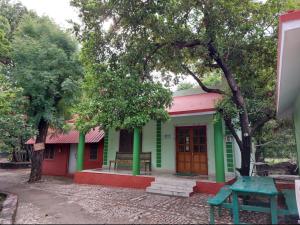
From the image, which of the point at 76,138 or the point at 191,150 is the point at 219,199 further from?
the point at 76,138

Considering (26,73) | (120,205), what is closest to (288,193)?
(120,205)

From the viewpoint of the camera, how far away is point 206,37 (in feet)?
21.3

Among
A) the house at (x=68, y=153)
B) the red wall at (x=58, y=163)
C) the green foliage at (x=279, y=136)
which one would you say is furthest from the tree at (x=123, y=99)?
the red wall at (x=58, y=163)

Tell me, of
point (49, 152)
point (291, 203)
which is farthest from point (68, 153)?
point (291, 203)

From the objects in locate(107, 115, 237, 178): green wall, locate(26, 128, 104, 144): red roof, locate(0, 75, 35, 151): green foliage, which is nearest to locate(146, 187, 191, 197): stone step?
locate(107, 115, 237, 178): green wall

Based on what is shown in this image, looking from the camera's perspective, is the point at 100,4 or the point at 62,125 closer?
the point at 100,4

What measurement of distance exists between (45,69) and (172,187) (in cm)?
761

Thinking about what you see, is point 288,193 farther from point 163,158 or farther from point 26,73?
point 26,73

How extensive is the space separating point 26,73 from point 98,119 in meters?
5.38

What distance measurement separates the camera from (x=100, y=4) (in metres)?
6.43

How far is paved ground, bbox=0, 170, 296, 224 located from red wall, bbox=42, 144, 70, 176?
5797 millimetres

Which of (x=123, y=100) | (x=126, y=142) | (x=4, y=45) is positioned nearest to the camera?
(x=123, y=100)

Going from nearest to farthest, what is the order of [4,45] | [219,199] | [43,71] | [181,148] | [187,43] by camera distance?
[219,199] → [187,43] → [4,45] → [43,71] → [181,148]

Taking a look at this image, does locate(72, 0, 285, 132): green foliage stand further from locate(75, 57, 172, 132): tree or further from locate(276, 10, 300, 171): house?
locate(276, 10, 300, 171): house
